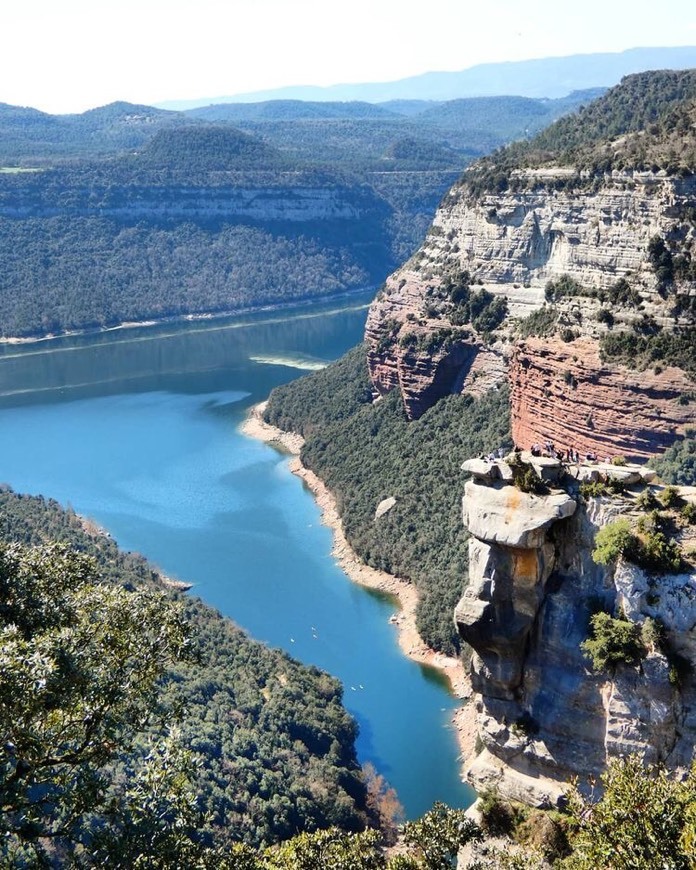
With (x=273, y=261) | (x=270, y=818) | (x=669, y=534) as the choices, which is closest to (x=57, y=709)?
(x=669, y=534)

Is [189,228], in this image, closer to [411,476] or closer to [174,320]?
[174,320]

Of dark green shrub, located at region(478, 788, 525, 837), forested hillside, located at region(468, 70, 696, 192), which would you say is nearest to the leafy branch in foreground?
dark green shrub, located at region(478, 788, 525, 837)

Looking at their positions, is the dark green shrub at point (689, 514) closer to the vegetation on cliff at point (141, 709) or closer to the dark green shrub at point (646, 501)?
the dark green shrub at point (646, 501)

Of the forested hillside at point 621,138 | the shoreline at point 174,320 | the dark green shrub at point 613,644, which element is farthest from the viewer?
the shoreline at point 174,320

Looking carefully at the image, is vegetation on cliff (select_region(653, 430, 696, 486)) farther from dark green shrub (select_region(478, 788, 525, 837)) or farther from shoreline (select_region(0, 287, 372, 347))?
shoreline (select_region(0, 287, 372, 347))

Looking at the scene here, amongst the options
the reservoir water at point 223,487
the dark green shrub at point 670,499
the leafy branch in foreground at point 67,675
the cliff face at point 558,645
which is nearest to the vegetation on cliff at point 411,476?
the reservoir water at point 223,487

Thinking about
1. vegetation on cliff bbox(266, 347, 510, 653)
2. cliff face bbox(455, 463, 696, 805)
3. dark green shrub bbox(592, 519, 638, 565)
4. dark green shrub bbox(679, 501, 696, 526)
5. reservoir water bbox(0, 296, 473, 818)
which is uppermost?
dark green shrub bbox(679, 501, 696, 526)
